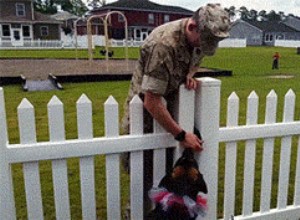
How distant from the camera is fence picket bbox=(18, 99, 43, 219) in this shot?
1.86 meters

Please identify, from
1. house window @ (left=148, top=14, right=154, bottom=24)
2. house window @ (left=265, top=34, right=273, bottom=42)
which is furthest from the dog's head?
house window @ (left=265, top=34, right=273, bottom=42)

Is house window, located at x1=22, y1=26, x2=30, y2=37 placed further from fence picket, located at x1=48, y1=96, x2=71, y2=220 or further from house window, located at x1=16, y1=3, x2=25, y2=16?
fence picket, located at x1=48, y1=96, x2=71, y2=220

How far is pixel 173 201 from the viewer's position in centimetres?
194

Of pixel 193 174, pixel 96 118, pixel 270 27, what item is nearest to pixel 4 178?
pixel 193 174

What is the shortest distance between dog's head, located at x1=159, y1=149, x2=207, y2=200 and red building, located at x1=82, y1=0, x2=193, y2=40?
4127 centimetres

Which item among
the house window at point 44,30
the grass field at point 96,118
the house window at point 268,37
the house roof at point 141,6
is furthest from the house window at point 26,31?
the house window at point 268,37

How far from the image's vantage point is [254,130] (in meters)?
2.43

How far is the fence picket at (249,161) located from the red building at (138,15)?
134 feet

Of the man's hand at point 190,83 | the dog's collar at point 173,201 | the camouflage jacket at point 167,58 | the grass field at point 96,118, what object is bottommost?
the grass field at point 96,118

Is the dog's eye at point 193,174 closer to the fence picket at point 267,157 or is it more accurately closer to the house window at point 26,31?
the fence picket at point 267,157

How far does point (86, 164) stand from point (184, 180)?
0.56 metres

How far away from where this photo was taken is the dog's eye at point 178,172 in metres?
1.97

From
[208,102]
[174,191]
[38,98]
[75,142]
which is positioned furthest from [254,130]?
[38,98]

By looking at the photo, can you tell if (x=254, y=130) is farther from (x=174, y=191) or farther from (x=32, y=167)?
(x=32, y=167)
